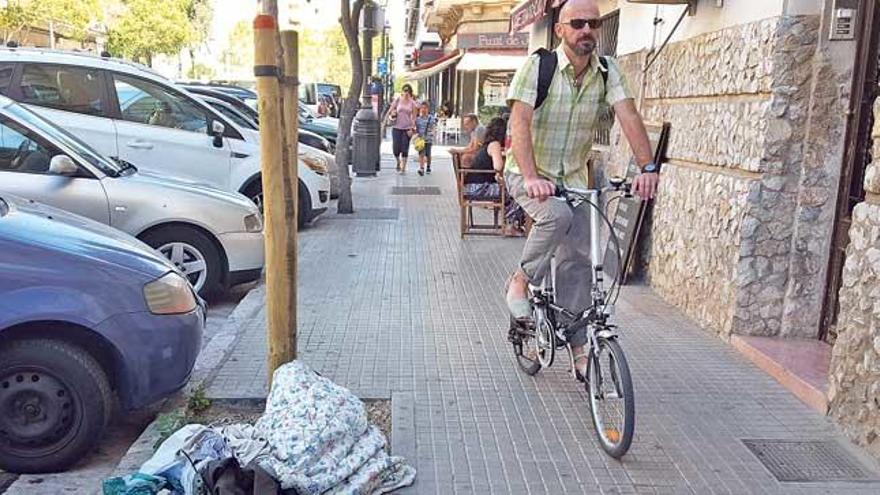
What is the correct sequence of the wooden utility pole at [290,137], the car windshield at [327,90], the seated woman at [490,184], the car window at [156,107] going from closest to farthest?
the wooden utility pole at [290,137]
the car window at [156,107]
the seated woman at [490,184]
the car windshield at [327,90]

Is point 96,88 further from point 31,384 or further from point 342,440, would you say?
point 342,440

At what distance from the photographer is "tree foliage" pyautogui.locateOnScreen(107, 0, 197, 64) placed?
36.4 metres

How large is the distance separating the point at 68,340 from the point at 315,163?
6547 millimetres

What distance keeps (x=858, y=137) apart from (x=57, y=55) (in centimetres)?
697

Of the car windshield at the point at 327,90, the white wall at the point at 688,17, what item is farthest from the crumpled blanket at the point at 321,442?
the car windshield at the point at 327,90

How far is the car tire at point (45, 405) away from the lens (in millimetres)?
3510

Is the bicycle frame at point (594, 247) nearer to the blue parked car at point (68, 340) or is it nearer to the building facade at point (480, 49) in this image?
the blue parked car at point (68, 340)

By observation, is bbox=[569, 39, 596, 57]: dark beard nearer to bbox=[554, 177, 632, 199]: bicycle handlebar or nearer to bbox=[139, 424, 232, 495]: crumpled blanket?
bbox=[554, 177, 632, 199]: bicycle handlebar

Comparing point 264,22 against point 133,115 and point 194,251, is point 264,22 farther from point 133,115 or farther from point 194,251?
point 133,115

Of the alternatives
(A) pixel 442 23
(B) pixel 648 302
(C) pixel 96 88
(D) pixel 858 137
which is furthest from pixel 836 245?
(A) pixel 442 23

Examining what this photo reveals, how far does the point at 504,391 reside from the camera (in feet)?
14.3

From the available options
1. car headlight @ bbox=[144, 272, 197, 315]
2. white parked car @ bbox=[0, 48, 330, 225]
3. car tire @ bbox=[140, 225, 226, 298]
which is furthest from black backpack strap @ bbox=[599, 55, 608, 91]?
white parked car @ bbox=[0, 48, 330, 225]

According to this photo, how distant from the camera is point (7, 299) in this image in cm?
345

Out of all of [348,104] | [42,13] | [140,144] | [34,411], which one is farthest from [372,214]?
[42,13]
